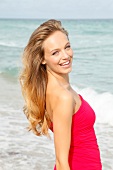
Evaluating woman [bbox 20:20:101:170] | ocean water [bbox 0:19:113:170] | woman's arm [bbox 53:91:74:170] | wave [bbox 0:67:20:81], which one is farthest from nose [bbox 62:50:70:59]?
wave [bbox 0:67:20:81]

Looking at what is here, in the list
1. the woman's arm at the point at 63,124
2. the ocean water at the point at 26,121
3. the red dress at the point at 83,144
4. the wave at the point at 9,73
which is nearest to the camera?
the woman's arm at the point at 63,124

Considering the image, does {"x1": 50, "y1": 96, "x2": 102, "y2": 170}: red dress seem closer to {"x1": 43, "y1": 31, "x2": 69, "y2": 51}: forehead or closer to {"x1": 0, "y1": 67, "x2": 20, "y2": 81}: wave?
{"x1": 43, "y1": 31, "x2": 69, "y2": 51}: forehead

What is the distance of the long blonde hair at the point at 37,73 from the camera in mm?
2576

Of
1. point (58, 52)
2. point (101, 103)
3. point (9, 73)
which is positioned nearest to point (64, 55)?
point (58, 52)

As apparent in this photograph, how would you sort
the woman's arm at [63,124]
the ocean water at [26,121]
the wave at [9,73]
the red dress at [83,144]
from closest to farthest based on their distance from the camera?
the woman's arm at [63,124], the red dress at [83,144], the ocean water at [26,121], the wave at [9,73]

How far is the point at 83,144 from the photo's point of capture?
101 inches

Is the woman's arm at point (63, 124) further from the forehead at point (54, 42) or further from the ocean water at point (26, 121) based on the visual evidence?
the ocean water at point (26, 121)

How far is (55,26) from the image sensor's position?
2.61 metres

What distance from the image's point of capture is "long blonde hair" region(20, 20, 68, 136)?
2.58m

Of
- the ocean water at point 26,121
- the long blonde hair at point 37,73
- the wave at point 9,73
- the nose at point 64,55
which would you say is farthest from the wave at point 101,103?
the nose at point 64,55

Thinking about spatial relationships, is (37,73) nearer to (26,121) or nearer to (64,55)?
(64,55)

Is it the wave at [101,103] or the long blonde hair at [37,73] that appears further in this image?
the wave at [101,103]

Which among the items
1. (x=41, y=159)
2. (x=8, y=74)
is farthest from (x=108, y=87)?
(x=41, y=159)

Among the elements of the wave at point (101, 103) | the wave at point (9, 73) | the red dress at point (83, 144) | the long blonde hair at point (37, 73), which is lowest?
the wave at point (9, 73)
